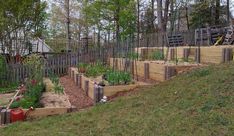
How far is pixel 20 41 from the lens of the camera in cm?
1789

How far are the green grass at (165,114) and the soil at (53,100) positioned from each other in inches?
30.8

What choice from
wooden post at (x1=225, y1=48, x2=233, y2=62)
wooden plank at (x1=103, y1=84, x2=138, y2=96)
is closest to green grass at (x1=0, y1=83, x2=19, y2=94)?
wooden plank at (x1=103, y1=84, x2=138, y2=96)

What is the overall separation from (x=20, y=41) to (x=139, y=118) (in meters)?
13.6

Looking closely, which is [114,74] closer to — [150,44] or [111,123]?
[111,123]

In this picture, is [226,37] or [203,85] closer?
[203,85]

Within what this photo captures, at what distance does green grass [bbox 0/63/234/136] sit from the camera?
4.69m

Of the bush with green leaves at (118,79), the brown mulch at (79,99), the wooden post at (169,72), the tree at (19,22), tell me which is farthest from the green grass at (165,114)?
the tree at (19,22)

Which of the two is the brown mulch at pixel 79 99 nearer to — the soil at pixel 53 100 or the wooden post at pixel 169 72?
the soil at pixel 53 100

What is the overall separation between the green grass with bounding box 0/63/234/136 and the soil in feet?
2.57

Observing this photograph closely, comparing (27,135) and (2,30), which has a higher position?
(2,30)

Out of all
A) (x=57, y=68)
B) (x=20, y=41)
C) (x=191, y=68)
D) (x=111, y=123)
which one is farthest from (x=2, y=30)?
(x=111, y=123)

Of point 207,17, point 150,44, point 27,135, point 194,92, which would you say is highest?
point 207,17

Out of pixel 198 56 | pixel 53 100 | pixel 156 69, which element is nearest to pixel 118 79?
pixel 156 69

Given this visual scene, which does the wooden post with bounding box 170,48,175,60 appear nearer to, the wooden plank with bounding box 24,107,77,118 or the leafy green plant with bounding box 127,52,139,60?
the leafy green plant with bounding box 127,52,139,60
